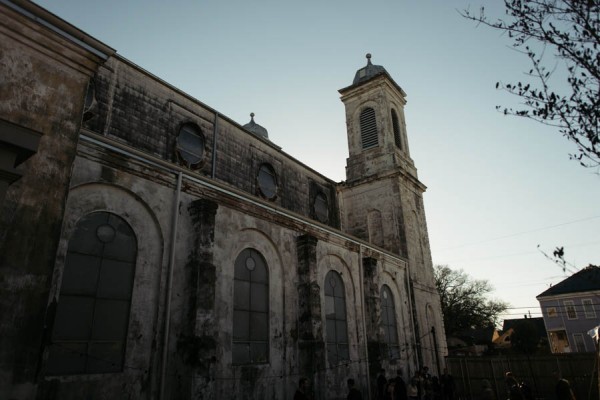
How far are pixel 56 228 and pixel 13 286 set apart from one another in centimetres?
102

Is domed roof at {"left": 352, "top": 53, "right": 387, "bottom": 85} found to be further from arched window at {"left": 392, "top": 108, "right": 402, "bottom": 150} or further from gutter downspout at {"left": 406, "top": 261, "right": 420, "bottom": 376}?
gutter downspout at {"left": 406, "top": 261, "right": 420, "bottom": 376}

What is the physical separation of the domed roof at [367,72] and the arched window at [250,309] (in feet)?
59.1

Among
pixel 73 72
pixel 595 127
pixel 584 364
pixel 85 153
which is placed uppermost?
pixel 73 72

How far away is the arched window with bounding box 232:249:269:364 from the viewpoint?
11094mm

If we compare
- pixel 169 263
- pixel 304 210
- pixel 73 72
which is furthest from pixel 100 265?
pixel 304 210

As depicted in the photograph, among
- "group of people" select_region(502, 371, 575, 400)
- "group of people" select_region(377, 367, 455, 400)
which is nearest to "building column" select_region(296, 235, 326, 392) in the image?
"group of people" select_region(377, 367, 455, 400)

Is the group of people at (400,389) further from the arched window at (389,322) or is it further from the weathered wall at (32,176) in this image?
the weathered wall at (32,176)

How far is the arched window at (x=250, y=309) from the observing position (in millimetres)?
11094

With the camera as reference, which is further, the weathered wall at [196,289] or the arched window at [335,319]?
the arched window at [335,319]

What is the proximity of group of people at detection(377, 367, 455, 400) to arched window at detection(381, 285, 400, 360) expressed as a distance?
2.33m

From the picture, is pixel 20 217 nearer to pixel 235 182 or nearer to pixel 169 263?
pixel 169 263

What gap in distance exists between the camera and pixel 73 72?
7.01 meters

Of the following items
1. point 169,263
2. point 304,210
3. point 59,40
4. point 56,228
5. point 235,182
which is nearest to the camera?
point 56,228

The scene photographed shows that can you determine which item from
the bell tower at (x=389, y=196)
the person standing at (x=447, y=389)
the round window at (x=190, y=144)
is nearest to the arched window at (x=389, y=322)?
the bell tower at (x=389, y=196)
